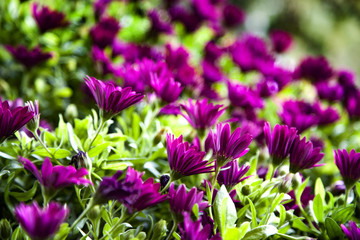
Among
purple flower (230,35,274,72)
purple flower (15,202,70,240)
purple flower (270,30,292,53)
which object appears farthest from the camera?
purple flower (270,30,292,53)

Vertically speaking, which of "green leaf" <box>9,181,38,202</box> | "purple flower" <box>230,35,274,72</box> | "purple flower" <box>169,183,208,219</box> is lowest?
"green leaf" <box>9,181,38,202</box>

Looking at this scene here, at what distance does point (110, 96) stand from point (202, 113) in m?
0.19

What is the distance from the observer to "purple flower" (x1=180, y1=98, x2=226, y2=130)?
70 centimetres

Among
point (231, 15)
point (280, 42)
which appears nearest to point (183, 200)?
point (280, 42)

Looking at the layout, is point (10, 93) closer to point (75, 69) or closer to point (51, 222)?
point (75, 69)

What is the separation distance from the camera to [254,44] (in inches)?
57.3

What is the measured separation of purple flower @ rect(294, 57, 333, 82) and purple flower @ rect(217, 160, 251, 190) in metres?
0.86

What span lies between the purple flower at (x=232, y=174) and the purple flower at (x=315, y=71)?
858 mm

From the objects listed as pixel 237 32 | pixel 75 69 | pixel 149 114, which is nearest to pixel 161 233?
pixel 149 114

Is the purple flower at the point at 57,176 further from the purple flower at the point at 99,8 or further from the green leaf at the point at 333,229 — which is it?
the purple flower at the point at 99,8

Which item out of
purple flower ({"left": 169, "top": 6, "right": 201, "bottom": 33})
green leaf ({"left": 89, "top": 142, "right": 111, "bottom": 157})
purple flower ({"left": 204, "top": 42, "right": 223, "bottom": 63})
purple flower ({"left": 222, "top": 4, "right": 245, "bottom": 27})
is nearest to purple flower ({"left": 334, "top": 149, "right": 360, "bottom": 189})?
green leaf ({"left": 89, "top": 142, "right": 111, "bottom": 157})

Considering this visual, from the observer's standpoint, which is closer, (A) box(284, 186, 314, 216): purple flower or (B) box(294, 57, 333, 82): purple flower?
(A) box(284, 186, 314, 216): purple flower

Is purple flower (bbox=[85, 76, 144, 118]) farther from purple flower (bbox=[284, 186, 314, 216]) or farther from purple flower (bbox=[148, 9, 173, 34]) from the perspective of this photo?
purple flower (bbox=[148, 9, 173, 34])

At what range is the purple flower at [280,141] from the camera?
2.02ft
